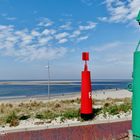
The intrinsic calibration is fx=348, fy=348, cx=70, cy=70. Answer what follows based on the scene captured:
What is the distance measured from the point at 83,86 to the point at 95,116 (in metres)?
1.15

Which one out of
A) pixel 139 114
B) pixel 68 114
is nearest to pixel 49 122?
pixel 68 114

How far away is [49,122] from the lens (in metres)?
10.4

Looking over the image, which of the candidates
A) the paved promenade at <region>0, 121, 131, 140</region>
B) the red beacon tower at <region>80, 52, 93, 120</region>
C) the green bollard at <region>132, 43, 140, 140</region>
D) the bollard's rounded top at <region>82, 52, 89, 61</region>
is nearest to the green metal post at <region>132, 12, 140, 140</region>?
the green bollard at <region>132, 43, 140, 140</region>

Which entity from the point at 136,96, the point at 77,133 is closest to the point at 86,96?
the point at 77,133

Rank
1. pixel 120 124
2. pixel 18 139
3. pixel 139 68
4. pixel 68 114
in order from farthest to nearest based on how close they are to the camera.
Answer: pixel 68 114
pixel 120 124
pixel 18 139
pixel 139 68

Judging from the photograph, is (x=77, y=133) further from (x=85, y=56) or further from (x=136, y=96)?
(x=136, y=96)

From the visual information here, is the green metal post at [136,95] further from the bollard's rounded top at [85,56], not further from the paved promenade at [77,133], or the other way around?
the bollard's rounded top at [85,56]

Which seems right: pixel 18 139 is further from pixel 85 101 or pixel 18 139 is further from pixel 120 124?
pixel 85 101

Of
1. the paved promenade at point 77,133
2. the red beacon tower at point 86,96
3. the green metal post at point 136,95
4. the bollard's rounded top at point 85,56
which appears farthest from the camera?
the red beacon tower at point 86,96

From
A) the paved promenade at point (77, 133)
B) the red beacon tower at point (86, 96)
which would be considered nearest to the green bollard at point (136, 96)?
the paved promenade at point (77, 133)

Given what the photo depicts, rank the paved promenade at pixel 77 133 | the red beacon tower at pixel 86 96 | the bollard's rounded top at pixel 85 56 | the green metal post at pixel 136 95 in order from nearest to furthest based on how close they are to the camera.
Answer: the green metal post at pixel 136 95 < the paved promenade at pixel 77 133 < the bollard's rounded top at pixel 85 56 < the red beacon tower at pixel 86 96

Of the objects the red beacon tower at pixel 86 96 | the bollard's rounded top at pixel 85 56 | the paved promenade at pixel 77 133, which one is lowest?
the paved promenade at pixel 77 133

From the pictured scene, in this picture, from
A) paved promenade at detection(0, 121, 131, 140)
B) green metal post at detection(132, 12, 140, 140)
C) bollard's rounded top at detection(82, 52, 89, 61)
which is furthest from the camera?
bollard's rounded top at detection(82, 52, 89, 61)

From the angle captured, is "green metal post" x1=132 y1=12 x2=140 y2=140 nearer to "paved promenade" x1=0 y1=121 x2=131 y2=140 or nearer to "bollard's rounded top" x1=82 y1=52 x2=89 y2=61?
"paved promenade" x1=0 y1=121 x2=131 y2=140
